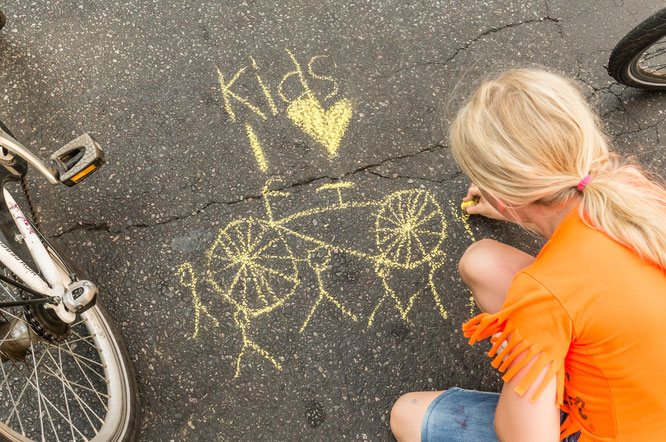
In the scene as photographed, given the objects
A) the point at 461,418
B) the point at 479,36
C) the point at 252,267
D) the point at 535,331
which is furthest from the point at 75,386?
the point at 479,36

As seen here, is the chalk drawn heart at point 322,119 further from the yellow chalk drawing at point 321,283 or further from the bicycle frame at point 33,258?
the bicycle frame at point 33,258

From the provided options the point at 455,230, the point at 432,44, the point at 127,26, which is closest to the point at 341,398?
the point at 455,230

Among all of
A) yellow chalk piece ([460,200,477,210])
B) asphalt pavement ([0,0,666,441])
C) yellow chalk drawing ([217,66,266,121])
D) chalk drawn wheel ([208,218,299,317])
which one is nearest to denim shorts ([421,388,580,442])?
asphalt pavement ([0,0,666,441])

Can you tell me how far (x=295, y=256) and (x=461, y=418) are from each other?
35.2 inches

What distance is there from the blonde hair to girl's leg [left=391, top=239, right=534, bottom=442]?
1.34ft

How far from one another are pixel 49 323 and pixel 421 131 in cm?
171

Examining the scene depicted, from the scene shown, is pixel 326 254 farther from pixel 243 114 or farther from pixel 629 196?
pixel 629 196

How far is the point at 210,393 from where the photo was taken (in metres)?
1.87

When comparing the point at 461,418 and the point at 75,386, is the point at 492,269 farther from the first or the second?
the point at 75,386

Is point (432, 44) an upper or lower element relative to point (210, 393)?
upper

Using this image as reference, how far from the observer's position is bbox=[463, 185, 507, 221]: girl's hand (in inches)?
82.7

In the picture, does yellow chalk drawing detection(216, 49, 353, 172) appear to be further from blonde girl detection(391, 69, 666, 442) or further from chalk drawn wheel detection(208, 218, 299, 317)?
blonde girl detection(391, 69, 666, 442)

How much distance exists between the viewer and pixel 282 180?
220cm

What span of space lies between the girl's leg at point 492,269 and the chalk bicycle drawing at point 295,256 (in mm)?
318
